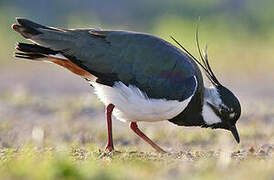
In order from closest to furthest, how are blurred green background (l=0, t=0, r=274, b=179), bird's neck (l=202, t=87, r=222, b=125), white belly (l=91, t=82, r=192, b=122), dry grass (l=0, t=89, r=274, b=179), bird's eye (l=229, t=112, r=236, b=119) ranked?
dry grass (l=0, t=89, r=274, b=179), blurred green background (l=0, t=0, r=274, b=179), white belly (l=91, t=82, r=192, b=122), bird's neck (l=202, t=87, r=222, b=125), bird's eye (l=229, t=112, r=236, b=119)

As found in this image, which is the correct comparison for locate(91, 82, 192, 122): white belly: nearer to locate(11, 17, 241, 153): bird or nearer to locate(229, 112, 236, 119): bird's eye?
locate(11, 17, 241, 153): bird

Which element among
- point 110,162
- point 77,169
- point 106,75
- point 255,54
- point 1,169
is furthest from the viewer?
point 255,54

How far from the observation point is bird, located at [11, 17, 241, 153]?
22.0ft

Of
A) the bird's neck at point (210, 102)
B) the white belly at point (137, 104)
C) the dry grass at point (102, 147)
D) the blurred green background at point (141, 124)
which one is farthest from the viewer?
the bird's neck at point (210, 102)

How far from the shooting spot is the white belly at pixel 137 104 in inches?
262

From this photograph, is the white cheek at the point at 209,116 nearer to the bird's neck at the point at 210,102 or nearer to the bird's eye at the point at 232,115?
the bird's neck at the point at 210,102

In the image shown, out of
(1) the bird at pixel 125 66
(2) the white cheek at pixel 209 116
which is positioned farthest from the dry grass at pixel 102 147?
(1) the bird at pixel 125 66

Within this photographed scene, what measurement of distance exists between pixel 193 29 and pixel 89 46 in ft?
41.5

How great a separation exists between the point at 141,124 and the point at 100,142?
1.79 m

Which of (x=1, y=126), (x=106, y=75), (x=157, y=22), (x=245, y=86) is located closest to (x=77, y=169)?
(x=106, y=75)

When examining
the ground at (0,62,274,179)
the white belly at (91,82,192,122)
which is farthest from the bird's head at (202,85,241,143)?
the white belly at (91,82,192,122)

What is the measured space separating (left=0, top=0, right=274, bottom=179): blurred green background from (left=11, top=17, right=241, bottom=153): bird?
0.51 meters

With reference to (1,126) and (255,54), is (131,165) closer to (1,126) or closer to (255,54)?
(1,126)

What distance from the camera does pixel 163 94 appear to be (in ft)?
22.1
